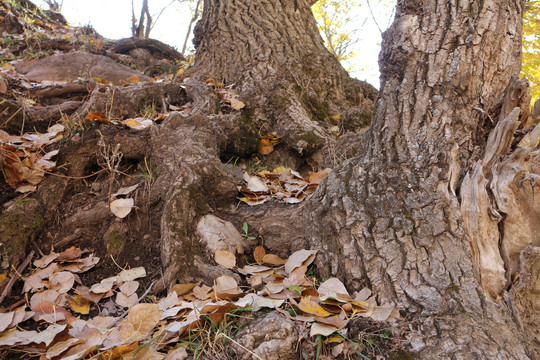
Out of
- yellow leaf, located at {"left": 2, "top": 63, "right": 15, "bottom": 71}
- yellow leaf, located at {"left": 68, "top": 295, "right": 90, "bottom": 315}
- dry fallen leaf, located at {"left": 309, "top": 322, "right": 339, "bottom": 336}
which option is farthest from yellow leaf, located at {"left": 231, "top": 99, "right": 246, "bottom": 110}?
yellow leaf, located at {"left": 2, "top": 63, "right": 15, "bottom": 71}

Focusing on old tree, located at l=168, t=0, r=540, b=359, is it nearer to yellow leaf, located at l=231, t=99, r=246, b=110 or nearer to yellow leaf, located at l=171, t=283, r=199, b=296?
yellow leaf, located at l=171, t=283, r=199, b=296

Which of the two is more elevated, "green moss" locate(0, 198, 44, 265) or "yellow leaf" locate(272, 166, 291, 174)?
"yellow leaf" locate(272, 166, 291, 174)

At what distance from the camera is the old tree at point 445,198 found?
60.3 inches

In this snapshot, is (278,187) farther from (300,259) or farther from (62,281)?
(62,281)

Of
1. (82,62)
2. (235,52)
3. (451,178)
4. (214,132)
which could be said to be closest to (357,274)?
(451,178)

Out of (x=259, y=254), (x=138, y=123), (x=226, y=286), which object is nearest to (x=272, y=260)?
(x=259, y=254)

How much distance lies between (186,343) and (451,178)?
1428 millimetres

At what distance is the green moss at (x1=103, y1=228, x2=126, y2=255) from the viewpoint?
86.2 inches

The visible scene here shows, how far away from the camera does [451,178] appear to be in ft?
5.95

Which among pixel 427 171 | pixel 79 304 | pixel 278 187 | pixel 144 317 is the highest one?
pixel 427 171

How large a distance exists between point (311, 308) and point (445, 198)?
0.82 m

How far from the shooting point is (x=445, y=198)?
1754 mm

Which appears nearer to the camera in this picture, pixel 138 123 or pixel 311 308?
pixel 311 308

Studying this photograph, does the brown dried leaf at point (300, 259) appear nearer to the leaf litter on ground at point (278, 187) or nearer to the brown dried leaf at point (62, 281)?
the leaf litter on ground at point (278, 187)
